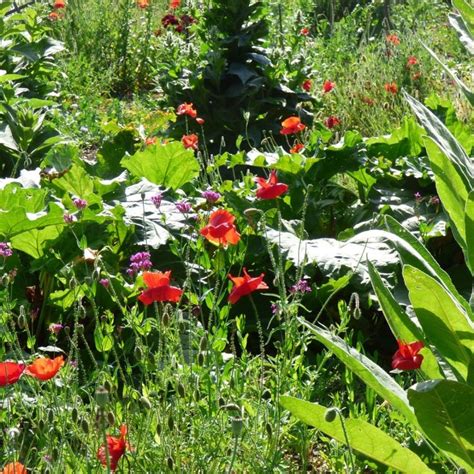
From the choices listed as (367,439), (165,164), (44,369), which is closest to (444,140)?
(367,439)

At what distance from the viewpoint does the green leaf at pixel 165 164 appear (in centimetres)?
353

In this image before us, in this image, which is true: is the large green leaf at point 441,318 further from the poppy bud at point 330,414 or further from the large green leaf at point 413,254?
the poppy bud at point 330,414

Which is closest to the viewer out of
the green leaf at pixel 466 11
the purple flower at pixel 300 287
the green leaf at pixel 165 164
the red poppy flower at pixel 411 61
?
the green leaf at pixel 466 11

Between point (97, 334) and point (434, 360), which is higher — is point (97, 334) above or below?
below

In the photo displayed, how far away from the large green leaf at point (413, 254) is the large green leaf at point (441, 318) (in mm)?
160

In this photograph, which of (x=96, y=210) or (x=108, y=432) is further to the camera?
(x=96, y=210)

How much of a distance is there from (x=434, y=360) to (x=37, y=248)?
1.43m

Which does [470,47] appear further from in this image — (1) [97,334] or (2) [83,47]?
(2) [83,47]

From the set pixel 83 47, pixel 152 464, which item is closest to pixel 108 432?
pixel 152 464

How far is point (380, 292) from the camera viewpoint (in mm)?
2105

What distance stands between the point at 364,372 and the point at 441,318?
204 millimetres

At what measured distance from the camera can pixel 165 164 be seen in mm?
3568

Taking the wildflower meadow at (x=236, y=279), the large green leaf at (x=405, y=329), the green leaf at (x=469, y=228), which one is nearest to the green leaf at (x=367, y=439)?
the wildflower meadow at (x=236, y=279)

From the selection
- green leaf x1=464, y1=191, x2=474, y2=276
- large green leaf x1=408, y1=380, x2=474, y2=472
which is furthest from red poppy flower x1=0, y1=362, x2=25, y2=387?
green leaf x1=464, y1=191, x2=474, y2=276
